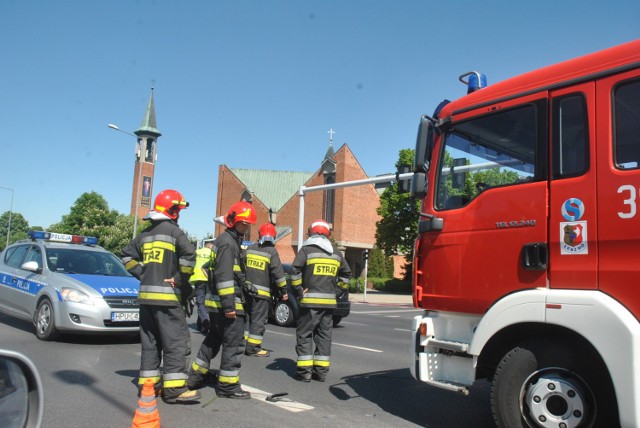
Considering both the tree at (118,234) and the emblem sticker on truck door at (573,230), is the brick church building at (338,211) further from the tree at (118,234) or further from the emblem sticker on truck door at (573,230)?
the emblem sticker on truck door at (573,230)

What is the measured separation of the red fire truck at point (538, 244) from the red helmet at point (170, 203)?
2.46m

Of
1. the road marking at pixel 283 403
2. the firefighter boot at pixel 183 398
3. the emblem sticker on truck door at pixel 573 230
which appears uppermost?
the emblem sticker on truck door at pixel 573 230

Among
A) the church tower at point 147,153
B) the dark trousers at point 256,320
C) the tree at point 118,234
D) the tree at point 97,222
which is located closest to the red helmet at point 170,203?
the dark trousers at point 256,320

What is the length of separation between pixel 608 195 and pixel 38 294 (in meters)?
8.38

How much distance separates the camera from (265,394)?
5707mm

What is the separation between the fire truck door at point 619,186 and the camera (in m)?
3.43

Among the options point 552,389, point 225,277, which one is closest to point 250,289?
point 225,277

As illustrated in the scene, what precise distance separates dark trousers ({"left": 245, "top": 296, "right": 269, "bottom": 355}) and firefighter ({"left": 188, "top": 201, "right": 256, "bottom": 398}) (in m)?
1.89

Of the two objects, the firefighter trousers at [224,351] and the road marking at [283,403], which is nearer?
the road marking at [283,403]

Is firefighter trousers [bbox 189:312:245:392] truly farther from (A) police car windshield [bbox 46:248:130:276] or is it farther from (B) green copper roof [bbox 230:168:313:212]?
(B) green copper roof [bbox 230:168:313:212]

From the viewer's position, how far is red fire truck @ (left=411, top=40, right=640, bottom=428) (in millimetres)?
3490

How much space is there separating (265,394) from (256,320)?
2167mm

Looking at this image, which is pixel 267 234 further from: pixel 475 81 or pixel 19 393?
pixel 19 393

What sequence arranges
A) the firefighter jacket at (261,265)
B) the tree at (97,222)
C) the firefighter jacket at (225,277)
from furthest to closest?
the tree at (97,222) < the firefighter jacket at (261,265) < the firefighter jacket at (225,277)
